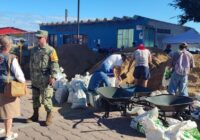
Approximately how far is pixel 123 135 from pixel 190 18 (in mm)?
22692

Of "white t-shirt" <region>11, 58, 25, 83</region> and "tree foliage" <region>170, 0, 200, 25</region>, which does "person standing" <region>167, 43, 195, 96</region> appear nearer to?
"white t-shirt" <region>11, 58, 25, 83</region>

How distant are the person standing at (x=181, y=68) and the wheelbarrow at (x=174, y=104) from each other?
309 centimetres

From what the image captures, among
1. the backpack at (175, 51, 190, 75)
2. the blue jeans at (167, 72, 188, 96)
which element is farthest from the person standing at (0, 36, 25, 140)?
the blue jeans at (167, 72, 188, 96)

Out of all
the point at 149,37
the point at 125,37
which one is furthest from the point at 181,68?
the point at 149,37

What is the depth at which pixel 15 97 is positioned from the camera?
6715mm

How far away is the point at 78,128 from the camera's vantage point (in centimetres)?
780

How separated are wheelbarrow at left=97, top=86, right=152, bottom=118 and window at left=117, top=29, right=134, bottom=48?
2323 centimetres

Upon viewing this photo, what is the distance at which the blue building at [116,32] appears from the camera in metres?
31.5

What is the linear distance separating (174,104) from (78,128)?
187 centimetres

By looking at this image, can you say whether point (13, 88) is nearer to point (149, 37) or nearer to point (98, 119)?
point (98, 119)

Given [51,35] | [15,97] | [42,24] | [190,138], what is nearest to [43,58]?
[15,97]

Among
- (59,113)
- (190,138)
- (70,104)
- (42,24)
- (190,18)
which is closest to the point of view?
(190,138)

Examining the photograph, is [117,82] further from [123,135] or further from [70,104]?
[123,135]

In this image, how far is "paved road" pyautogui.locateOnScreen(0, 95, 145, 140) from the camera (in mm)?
7164
